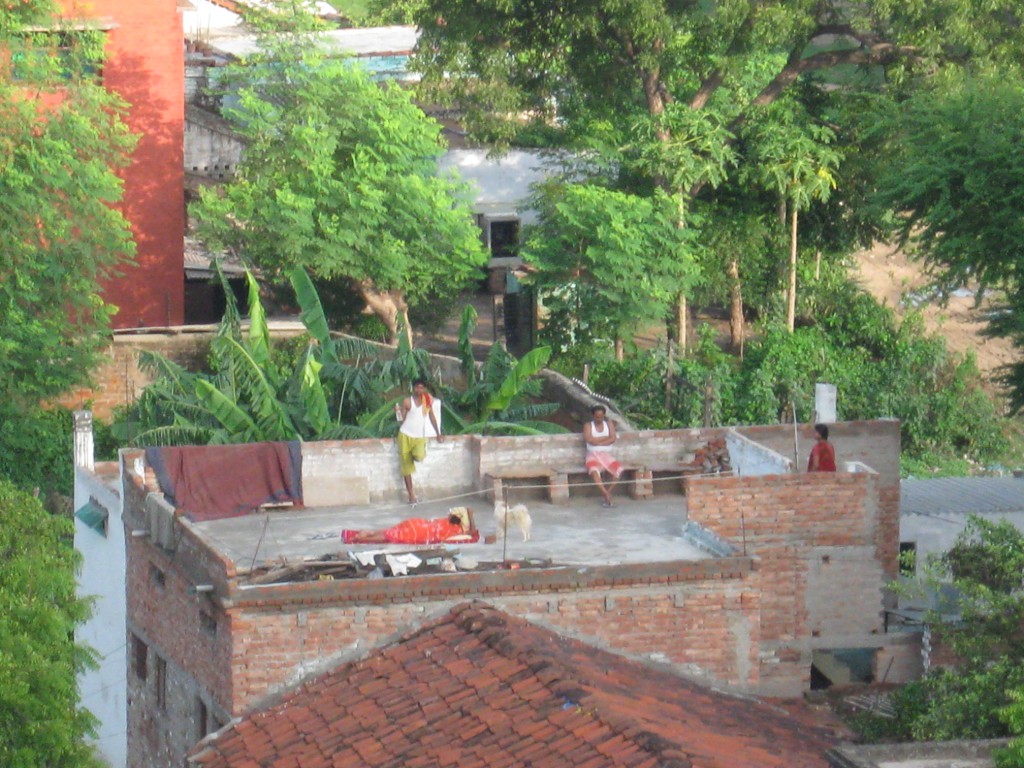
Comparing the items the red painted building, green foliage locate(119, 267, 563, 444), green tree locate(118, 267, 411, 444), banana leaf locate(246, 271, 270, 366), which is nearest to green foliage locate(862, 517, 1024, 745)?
green foliage locate(119, 267, 563, 444)

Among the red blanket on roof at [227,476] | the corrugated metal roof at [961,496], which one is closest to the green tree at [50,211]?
the red blanket on roof at [227,476]

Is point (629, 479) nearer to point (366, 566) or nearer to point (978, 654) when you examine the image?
point (366, 566)

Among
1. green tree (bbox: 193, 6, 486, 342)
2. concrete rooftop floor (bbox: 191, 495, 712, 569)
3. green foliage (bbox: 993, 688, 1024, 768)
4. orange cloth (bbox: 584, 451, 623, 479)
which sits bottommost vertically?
green foliage (bbox: 993, 688, 1024, 768)

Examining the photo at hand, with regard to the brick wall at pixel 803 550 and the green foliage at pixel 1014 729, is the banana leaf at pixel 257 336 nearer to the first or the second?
the brick wall at pixel 803 550

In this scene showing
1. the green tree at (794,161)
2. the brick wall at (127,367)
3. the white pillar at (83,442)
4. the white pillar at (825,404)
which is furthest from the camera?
the green tree at (794,161)

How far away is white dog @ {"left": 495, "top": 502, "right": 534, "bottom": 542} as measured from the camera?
1750 cm

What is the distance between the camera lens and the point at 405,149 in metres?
34.2

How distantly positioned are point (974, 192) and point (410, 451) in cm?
904

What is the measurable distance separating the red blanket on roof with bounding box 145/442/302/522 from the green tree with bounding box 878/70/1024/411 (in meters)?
10.0

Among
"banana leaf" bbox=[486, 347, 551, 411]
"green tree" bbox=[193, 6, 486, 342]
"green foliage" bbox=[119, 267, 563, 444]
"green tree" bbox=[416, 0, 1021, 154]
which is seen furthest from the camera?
"green tree" bbox=[193, 6, 486, 342]

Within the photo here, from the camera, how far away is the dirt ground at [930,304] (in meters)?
38.4

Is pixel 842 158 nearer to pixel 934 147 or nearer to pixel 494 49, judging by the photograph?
pixel 494 49

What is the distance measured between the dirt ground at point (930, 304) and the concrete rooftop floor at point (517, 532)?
63.2 ft

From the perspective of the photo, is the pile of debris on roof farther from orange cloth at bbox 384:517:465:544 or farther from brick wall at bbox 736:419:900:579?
brick wall at bbox 736:419:900:579
